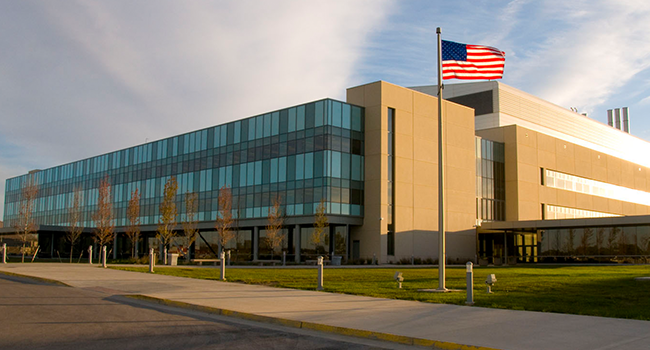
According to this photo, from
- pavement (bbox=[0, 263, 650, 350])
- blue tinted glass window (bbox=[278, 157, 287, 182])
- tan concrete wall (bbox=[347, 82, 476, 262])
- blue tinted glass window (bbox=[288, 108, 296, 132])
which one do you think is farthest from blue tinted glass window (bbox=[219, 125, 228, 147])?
pavement (bbox=[0, 263, 650, 350])

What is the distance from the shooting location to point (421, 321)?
1116 cm

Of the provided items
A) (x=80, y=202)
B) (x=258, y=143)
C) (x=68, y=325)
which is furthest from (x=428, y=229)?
(x=80, y=202)

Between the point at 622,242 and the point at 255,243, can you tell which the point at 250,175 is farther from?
the point at 622,242

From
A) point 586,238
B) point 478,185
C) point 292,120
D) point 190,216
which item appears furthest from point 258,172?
point 586,238

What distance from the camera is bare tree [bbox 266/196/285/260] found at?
151 feet

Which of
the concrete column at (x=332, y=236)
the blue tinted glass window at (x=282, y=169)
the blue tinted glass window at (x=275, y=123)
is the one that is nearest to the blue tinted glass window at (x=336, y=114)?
the blue tinted glass window at (x=282, y=169)

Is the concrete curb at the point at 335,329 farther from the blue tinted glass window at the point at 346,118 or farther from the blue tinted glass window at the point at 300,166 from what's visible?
the blue tinted glass window at the point at 346,118

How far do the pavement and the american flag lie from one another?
907 centimetres

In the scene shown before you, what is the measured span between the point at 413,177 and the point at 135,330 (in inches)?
1618

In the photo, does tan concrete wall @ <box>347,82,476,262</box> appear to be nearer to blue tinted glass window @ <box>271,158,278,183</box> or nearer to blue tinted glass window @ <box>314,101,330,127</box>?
blue tinted glass window @ <box>314,101,330,127</box>

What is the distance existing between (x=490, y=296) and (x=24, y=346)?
39.3 ft

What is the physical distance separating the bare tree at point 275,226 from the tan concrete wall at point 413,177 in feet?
21.1

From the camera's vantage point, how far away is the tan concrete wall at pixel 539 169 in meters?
60.3

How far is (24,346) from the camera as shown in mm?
8531
